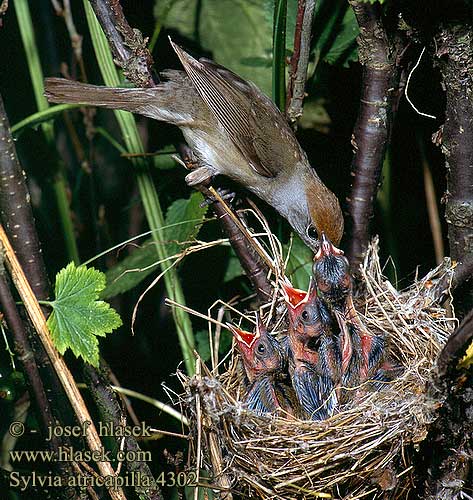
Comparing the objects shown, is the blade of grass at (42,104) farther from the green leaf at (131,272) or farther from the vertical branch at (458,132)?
the vertical branch at (458,132)

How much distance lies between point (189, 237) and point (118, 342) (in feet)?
4.44

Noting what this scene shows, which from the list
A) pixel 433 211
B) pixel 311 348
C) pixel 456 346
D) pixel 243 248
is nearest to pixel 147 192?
pixel 243 248

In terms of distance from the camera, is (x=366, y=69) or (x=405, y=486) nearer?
(x=405, y=486)

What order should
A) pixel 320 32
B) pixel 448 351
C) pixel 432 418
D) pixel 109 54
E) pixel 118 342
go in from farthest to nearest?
pixel 118 342
pixel 320 32
pixel 109 54
pixel 432 418
pixel 448 351

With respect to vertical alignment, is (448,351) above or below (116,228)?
Result: above

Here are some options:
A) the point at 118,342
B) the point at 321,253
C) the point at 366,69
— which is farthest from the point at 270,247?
the point at 118,342

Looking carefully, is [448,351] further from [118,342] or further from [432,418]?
[118,342]

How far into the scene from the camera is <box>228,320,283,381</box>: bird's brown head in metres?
2.97

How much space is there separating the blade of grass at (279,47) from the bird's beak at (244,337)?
37.7 inches

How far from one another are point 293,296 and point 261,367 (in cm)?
34

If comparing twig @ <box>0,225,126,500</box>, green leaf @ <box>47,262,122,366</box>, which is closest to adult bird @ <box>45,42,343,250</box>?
green leaf @ <box>47,262,122,366</box>

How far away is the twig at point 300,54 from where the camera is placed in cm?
287

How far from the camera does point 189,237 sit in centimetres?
315

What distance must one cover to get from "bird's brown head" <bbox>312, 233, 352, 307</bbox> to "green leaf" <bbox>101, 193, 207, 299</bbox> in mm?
562
